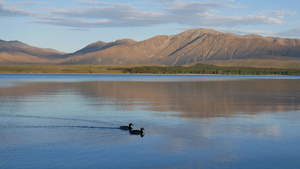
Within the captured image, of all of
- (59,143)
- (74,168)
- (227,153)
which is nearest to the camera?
(74,168)

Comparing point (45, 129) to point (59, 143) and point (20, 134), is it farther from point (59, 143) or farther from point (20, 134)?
point (59, 143)

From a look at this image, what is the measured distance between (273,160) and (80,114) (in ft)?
61.1

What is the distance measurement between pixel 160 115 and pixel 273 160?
581 inches

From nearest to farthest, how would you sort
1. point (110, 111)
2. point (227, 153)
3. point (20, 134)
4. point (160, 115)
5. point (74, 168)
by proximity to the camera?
point (74, 168) → point (227, 153) → point (20, 134) → point (160, 115) → point (110, 111)

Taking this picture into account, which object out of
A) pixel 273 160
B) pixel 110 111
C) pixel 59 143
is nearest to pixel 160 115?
pixel 110 111

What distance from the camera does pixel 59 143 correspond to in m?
19.9

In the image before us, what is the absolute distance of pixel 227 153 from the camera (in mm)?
18234

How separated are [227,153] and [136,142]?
5358 millimetres

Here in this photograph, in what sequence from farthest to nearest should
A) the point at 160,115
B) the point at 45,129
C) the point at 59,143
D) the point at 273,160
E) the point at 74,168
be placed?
the point at 160,115
the point at 45,129
the point at 59,143
the point at 273,160
the point at 74,168

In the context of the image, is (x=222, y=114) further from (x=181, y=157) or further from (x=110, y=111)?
(x=181, y=157)

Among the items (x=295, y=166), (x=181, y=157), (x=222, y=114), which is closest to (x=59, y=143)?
(x=181, y=157)

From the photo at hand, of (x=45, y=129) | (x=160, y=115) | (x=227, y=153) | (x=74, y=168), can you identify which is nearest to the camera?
(x=74, y=168)

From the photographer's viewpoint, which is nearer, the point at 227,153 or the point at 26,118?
the point at 227,153

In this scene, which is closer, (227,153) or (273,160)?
(273,160)
